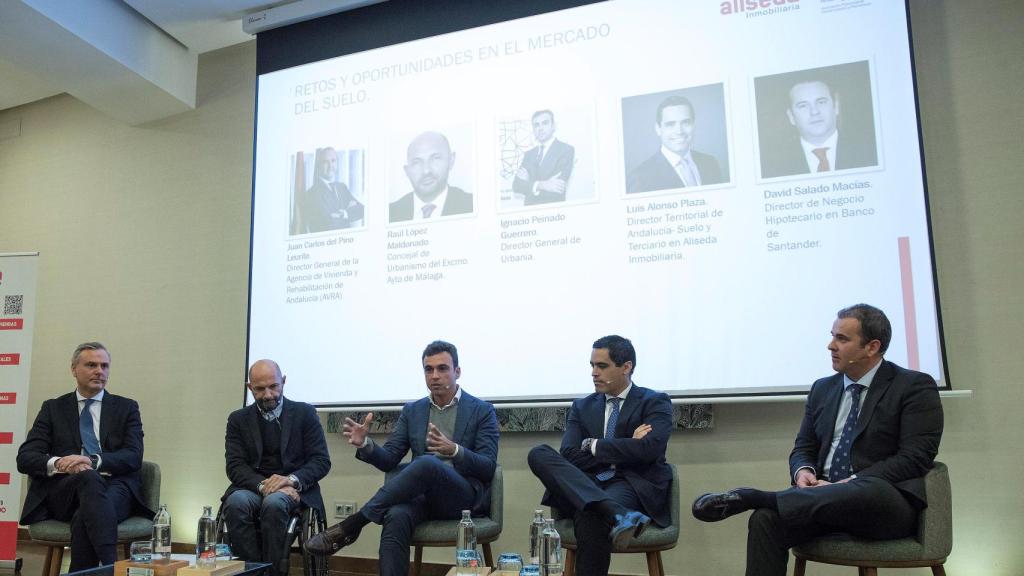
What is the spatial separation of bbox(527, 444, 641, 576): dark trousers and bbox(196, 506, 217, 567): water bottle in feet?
3.98

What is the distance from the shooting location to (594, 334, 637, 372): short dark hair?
129 inches

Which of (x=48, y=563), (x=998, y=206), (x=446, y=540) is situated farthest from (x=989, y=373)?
(x=48, y=563)

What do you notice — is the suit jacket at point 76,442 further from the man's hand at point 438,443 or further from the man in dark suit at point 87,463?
→ the man's hand at point 438,443

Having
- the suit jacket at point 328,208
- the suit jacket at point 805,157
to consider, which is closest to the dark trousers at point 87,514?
the suit jacket at point 328,208

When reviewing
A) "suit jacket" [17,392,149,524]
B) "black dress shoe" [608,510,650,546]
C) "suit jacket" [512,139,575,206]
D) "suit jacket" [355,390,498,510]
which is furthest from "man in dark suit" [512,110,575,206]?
"suit jacket" [17,392,149,524]

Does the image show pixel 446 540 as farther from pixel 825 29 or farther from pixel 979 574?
pixel 825 29

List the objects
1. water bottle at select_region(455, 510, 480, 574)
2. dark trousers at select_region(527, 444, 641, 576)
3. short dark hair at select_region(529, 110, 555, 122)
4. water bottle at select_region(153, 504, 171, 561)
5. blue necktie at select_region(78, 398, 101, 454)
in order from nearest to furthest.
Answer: water bottle at select_region(455, 510, 480, 574) < water bottle at select_region(153, 504, 171, 561) < dark trousers at select_region(527, 444, 641, 576) < blue necktie at select_region(78, 398, 101, 454) < short dark hair at select_region(529, 110, 555, 122)

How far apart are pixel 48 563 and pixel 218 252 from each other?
2.13 m

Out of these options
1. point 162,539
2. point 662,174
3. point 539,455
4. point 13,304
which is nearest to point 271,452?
point 162,539

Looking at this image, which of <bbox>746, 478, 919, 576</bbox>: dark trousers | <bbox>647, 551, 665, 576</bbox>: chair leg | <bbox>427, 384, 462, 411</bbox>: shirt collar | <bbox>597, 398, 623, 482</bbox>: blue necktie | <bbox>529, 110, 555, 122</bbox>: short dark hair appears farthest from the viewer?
<bbox>529, 110, 555, 122</bbox>: short dark hair

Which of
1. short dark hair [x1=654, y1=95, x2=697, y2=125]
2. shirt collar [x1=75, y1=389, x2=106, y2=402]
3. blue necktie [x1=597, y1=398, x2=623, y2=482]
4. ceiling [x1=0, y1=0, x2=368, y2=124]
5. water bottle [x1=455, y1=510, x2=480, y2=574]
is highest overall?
ceiling [x1=0, y1=0, x2=368, y2=124]

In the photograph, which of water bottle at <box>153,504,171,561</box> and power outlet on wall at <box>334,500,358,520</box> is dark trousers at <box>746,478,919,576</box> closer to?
water bottle at <box>153,504,171,561</box>

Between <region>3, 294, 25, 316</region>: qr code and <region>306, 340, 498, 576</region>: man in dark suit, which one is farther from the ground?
<region>3, 294, 25, 316</region>: qr code

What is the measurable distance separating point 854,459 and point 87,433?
358cm
